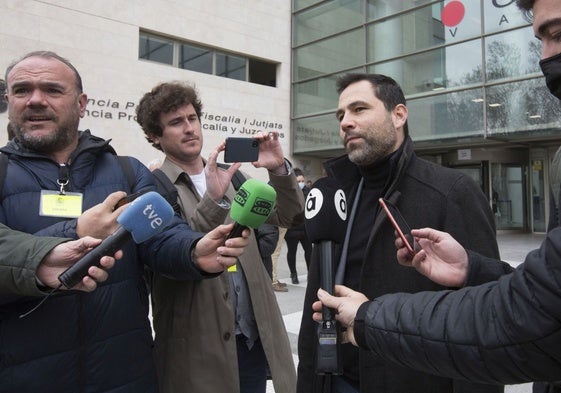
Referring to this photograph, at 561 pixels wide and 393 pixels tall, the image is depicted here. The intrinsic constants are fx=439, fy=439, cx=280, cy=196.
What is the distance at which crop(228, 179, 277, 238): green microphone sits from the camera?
4.84 ft

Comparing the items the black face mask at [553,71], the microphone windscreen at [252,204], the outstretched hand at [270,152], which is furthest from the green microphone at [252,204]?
the black face mask at [553,71]

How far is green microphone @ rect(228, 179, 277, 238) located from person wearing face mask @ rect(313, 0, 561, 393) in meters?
0.39

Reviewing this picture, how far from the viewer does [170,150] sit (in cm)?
234

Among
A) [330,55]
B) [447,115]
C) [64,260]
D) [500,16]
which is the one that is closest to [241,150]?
[64,260]

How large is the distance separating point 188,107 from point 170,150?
0.26 m

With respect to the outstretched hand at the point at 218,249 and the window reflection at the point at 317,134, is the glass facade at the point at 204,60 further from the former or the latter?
the outstretched hand at the point at 218,249

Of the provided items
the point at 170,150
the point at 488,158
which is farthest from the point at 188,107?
the point at 488,158

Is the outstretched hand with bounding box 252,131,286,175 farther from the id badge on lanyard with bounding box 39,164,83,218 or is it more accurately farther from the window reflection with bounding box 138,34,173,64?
the window reflection with bounding box 138,34,173,64

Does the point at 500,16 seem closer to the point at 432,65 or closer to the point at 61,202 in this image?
the point at 432,65

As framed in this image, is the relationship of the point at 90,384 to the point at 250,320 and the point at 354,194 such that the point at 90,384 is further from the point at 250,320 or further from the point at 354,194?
the point at 354,194

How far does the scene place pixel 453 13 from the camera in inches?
462

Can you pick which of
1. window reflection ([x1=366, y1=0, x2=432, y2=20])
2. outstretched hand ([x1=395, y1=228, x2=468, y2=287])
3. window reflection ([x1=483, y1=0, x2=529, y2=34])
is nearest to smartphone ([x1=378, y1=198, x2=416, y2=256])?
outstretched hand ([x1=395, y1=228, x2=468, y2=287])

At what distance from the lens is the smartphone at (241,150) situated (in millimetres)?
2112

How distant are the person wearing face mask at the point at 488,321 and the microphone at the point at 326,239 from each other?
90 mm
